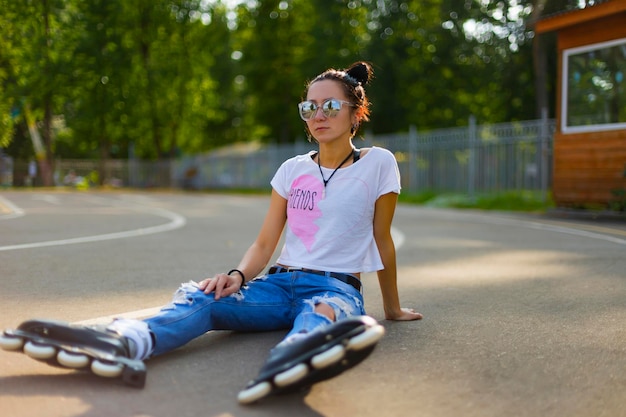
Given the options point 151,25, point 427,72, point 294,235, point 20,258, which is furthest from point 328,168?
point 427,72

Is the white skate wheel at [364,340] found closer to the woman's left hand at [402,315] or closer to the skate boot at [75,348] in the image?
the skate boot at [75,348]

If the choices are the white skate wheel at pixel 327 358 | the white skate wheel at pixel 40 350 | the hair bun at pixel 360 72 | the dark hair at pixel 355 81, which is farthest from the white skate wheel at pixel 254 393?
the hair bun at pixel 360 72

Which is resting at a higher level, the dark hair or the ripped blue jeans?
Result: the dark hair

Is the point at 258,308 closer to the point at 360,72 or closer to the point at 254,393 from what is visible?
the point at 254,393

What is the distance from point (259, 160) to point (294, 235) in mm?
30203

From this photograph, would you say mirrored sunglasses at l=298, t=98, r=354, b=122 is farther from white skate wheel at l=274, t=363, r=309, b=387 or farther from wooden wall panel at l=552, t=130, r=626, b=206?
wooden wall panel at l=552, t=130, r=626, b=206

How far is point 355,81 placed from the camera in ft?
12.1

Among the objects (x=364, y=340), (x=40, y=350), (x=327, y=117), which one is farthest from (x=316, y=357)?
(x=327, y=117)

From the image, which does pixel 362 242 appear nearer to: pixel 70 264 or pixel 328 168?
pixel 328 168

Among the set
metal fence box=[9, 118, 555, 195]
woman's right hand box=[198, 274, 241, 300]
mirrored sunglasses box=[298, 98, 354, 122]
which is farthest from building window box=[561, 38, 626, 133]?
woman's right hand box=[198, 274, 241, 300]

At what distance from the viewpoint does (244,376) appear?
9.53 feet

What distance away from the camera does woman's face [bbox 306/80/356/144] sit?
362 centimetres

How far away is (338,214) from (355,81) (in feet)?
2.21

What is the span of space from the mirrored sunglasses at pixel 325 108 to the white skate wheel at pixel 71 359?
63.8 inches
